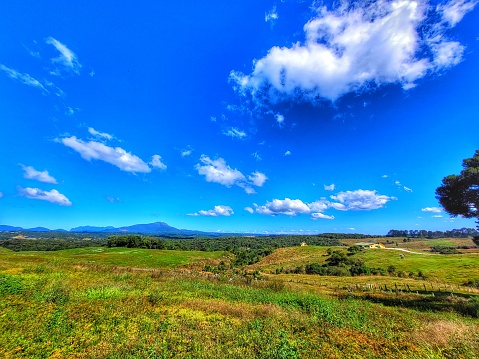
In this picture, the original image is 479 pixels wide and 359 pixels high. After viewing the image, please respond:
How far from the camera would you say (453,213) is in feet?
90.6

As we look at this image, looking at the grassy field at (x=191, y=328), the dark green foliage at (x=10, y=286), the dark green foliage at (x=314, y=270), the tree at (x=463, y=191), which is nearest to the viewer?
the grassy field at (x=191, y=328)

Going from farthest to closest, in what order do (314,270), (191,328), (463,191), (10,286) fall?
(314,270) → (463,191) → (10,286) → (191,328)

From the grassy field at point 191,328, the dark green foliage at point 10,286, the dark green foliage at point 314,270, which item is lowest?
the dark green foliage at point 314,270

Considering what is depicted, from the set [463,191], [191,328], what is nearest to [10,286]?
[191,328]

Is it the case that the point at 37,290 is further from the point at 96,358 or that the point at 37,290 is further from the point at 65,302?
the point at 96,358

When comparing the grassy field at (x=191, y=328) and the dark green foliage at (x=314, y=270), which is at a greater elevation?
the grassy field at (x=191, y=328)

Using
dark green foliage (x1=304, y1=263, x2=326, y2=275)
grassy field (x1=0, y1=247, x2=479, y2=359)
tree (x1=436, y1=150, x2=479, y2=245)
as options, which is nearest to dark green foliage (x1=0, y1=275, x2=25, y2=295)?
grassy field (x1=0, y1=247, x2=479, y2=359)

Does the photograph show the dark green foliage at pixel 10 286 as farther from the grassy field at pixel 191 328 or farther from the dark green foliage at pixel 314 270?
the dark green foliage at pixel 314 270

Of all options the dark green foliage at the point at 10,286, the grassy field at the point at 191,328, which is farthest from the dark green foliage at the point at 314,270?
the dark green foliage at the point at 10,286

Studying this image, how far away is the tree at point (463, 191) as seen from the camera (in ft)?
78.7

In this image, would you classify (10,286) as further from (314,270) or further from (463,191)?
(314,270)

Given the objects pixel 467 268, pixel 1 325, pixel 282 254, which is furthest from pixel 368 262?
pixel 1 325

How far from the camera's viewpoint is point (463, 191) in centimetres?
2533

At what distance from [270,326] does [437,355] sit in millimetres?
6377
